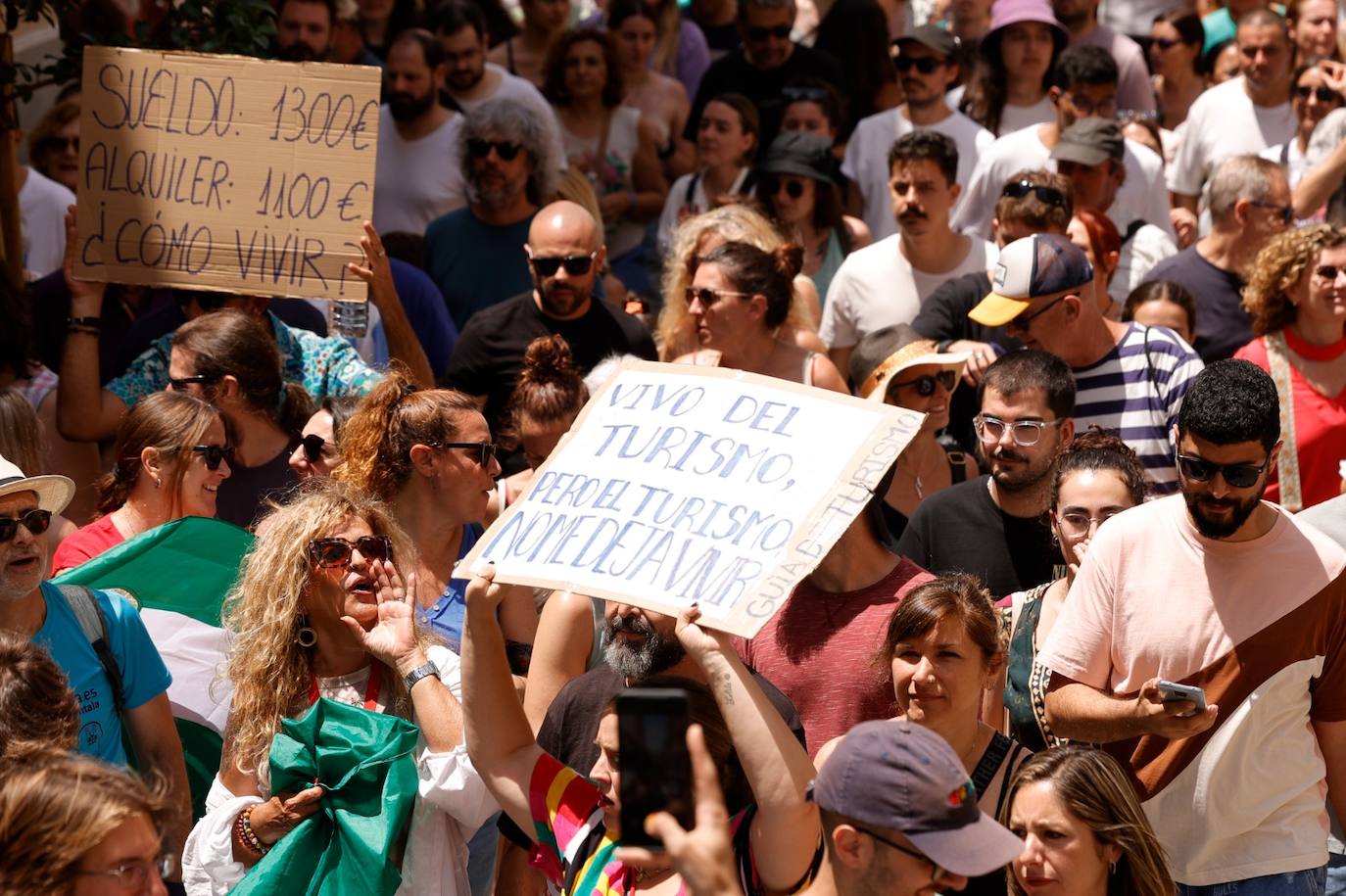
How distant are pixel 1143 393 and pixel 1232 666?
2032 millimetres

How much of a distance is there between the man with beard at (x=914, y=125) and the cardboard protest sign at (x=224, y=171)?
345 centimetres

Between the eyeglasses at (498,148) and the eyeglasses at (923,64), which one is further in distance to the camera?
the eyeglasses at (923,64)

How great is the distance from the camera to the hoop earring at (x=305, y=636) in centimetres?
462

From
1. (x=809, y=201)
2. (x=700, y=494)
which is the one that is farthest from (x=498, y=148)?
(x=700, y=494)

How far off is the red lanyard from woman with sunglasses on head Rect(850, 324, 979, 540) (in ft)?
6.40

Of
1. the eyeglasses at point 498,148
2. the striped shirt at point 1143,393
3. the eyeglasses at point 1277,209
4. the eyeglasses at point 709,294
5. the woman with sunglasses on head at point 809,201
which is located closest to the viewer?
the striped shirt at point 1143,393

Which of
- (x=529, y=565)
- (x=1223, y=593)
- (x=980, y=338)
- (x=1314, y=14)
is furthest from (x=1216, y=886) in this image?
(x=1314, y=14)

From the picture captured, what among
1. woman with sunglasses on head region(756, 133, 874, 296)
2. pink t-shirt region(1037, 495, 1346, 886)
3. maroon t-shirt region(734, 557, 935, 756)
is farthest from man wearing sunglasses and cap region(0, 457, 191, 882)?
woman with sunglasses on head region(756, 133, 874, 296)

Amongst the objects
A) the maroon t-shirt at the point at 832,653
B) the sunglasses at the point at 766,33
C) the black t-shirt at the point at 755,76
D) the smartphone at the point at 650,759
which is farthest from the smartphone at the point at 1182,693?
the sunglasses at the point at 766,33

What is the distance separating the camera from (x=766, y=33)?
10.4m

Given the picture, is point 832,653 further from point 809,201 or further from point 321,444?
point 809,201

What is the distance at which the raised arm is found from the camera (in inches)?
148

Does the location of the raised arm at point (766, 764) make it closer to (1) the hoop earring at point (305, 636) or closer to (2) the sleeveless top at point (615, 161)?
(1) the hoop earring at point (305, 636)

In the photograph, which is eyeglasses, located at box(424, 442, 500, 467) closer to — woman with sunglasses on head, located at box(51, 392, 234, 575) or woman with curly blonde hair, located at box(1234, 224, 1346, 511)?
woman with sunglasses on head, located at box(51, 392, 234, 575)
